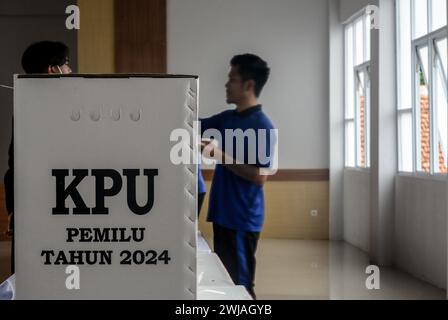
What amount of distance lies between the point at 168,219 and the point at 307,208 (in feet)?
33.0

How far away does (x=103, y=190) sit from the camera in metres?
0.75

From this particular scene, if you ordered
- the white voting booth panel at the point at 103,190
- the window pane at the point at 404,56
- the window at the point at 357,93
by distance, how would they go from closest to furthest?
the white voting booth panel at the point at 103,190
the window pane at the point at 404,56
the window at the point at 357,93

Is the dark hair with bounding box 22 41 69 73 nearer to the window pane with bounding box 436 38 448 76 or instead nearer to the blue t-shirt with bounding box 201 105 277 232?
the blue t-shirt with bounding box 201 105 277 232

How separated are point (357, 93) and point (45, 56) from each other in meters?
7.93

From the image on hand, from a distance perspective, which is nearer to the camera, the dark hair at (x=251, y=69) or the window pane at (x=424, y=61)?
the dark hair at (x=251, y=69)

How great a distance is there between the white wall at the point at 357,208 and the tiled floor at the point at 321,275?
0.62 ft

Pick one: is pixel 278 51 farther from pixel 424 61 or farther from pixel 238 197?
pixel 238 197

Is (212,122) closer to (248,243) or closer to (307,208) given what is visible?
(248,243)

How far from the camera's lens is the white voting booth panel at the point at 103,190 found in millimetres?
734

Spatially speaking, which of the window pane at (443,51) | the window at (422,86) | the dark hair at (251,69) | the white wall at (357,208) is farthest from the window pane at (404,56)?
the dark hair at (251,69)

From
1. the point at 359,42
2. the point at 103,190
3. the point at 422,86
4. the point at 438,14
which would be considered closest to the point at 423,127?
the point at 422,86

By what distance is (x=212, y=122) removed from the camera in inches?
115

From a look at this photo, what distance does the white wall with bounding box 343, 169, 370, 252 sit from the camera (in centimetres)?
918

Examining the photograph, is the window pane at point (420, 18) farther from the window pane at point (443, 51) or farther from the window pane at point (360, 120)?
the window pane at point (360, 120)
